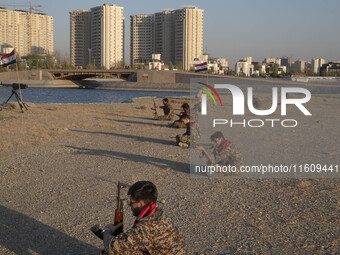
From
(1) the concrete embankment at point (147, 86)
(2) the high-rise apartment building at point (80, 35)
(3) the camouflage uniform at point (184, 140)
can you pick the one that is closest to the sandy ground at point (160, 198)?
(3) the camouflage uniform at point (184, 140)

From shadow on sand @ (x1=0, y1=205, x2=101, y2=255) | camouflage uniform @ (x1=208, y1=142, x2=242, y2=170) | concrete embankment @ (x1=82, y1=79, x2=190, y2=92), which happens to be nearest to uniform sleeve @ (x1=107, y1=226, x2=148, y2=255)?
shadow on sand @ (x1=0, y1=205, x2=101, y2=255)

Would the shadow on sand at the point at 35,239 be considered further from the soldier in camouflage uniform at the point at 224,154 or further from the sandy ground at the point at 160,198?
the soldier in camouflage uniform at the point at 224,154

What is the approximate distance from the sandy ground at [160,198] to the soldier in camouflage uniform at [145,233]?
151 cm

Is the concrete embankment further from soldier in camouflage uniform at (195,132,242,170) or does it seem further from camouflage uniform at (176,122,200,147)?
soldier in camouflage uniform at (195,132,242,170)

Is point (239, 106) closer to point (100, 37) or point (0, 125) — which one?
point (0, 125)

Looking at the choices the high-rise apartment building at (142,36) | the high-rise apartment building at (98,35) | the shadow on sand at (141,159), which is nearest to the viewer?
the shadow on sand at (141,159)

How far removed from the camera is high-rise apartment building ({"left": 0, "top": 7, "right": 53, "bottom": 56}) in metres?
173

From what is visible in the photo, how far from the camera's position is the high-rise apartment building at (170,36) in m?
146

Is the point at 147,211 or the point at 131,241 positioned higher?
the point at 147,211

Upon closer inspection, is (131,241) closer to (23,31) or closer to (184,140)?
(184,140)

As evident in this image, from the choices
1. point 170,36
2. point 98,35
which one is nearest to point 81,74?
point 98,35

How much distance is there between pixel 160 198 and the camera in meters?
6.54

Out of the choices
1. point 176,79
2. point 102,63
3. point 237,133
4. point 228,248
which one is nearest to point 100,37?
point 102,63

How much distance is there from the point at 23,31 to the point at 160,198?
187800 millimetres
